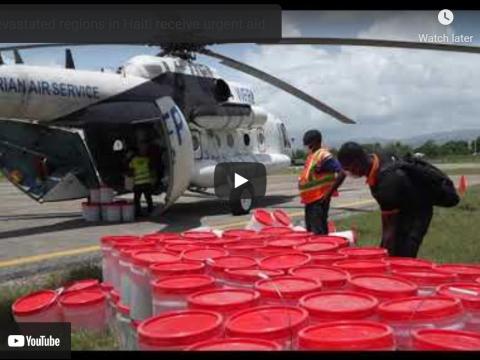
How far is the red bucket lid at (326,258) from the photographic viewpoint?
3.63 metres

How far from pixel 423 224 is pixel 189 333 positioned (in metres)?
2.94

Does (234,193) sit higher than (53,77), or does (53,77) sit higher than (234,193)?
(53,77)

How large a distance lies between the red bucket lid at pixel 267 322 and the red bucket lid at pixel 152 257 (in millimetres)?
1142

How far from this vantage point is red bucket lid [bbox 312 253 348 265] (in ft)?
11.9

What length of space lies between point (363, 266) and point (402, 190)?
4.43 feet

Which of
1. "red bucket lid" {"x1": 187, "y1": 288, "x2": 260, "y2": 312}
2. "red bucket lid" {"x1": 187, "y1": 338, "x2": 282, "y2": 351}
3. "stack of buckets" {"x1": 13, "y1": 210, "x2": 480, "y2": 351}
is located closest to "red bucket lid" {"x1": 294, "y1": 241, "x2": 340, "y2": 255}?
"stack of buckets" {"x1": 13, "y1": 210, "x2": 480, "y2": 351}

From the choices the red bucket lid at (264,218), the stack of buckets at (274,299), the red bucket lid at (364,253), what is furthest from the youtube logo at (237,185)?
the red bucket lid at (364,253)

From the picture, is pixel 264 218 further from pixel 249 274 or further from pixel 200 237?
pixel 249 274

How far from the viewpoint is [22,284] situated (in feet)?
19.8

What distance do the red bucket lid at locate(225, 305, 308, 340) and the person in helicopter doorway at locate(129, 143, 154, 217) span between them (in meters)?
9.16

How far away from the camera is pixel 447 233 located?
8.69 m

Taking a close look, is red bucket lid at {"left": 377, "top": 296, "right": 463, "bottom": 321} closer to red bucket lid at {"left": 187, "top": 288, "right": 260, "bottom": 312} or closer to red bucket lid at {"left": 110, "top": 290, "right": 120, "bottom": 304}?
red bucket lid at {"left": 187, "top": 288, "right": 260, "bottom": 312}

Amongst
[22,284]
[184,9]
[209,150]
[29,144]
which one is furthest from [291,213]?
[184,9]

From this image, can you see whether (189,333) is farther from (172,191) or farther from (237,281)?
(172,191)
